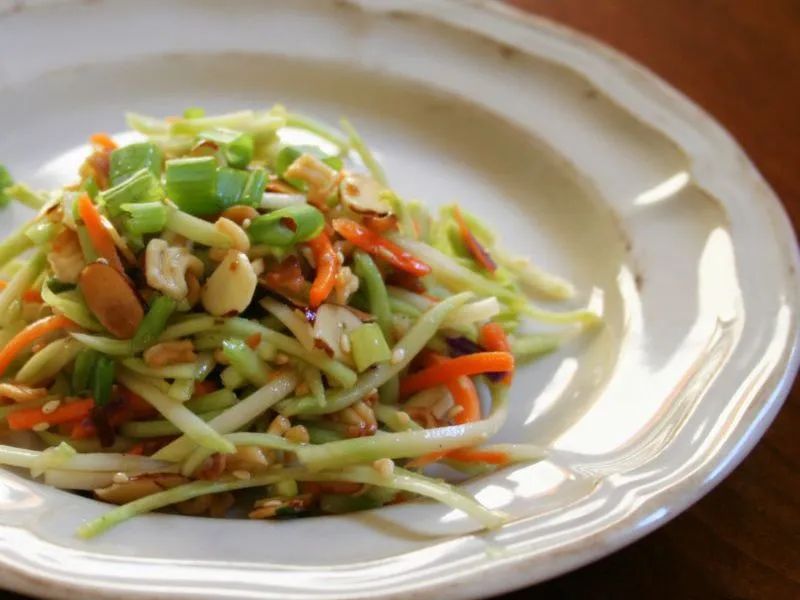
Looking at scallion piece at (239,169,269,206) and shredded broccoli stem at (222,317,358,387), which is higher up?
scallion piece at (239,169,269,206)

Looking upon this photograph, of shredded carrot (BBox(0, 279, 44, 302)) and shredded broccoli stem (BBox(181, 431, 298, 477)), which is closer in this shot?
shredded broccoli stem (BBox(181, 431, 298, 477))

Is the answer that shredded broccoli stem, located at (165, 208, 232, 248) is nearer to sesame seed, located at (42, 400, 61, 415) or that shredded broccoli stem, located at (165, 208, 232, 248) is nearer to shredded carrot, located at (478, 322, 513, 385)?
sesame seed, located at (42, 400, 61, 415)

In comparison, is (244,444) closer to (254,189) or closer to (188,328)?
(188,328)

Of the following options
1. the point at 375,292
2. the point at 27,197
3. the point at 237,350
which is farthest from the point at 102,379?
the point at 27,197

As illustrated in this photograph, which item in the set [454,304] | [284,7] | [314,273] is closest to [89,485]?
[314,273]

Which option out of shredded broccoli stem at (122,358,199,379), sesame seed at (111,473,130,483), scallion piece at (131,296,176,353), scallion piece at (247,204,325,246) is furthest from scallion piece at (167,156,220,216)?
sesame seed at (111,473,130,483)

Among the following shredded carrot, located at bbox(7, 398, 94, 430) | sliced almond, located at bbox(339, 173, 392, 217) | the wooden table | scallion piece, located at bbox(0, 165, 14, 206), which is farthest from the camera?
scallion piece, located at bbox(0, 165, 14, 206)
